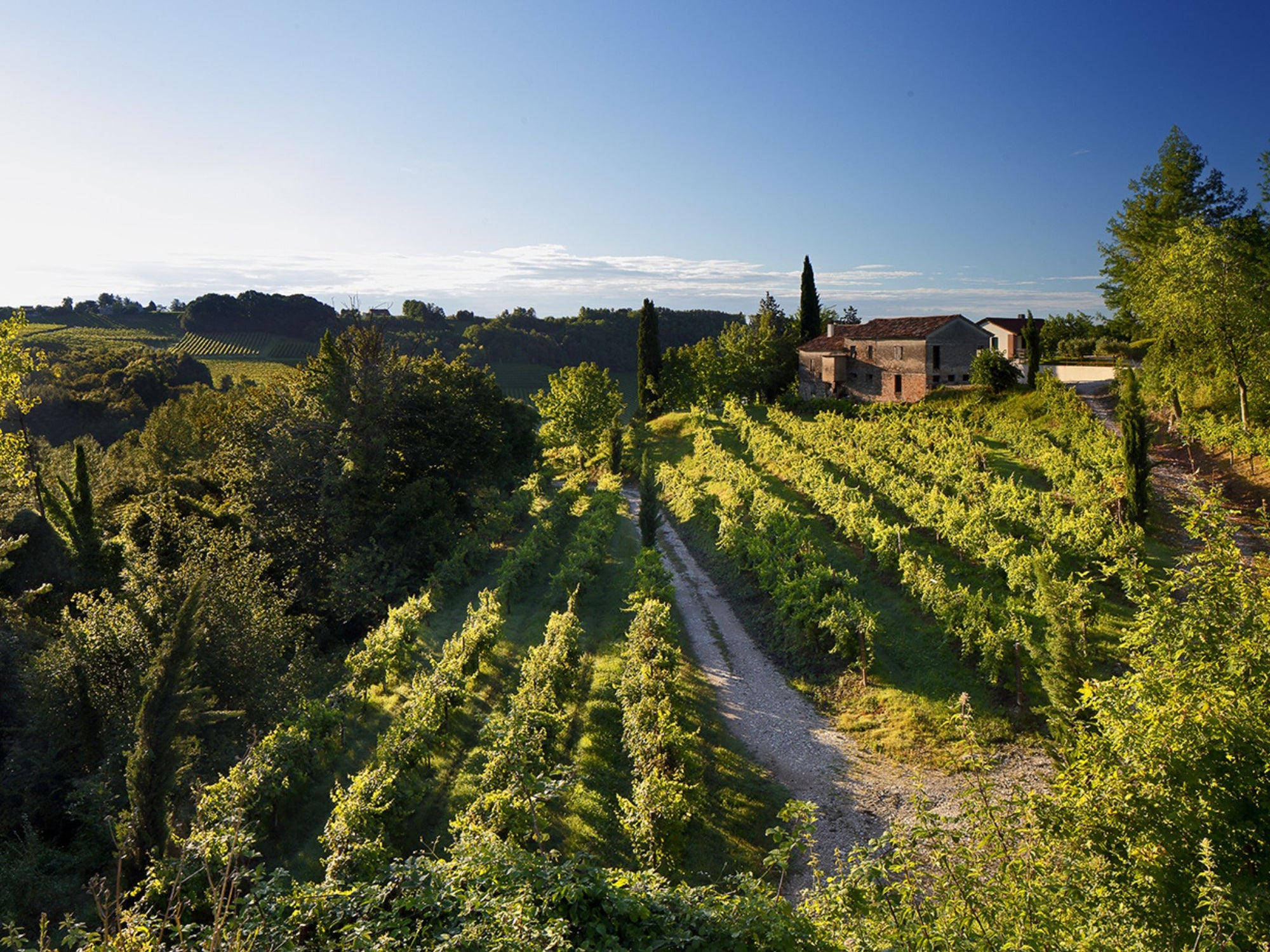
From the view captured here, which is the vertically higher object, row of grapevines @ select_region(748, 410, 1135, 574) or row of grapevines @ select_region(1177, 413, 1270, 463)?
row of grapevines @ select_region(1177, 413, 1270, 463)

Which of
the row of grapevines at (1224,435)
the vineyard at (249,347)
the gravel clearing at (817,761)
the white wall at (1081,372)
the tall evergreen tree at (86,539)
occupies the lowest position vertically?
the gravel clearing at (817,761)

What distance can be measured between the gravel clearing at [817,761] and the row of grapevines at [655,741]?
4.77 feet

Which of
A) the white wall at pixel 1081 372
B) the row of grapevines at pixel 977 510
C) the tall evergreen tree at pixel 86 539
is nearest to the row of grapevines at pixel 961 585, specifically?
the row of grapevines at pixel 977 510

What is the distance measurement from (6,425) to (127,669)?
162 feet

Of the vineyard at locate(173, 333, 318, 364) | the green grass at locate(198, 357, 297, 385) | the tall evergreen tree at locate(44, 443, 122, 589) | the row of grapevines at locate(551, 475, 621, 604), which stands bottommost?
the row of grapevines at locate(551, 475, 621, 604)

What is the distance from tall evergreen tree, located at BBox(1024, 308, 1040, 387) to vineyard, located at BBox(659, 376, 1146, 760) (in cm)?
530

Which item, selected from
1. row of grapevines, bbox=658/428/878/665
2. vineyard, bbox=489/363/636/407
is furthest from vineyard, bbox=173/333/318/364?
row of grapevines, bbox=658/428/878/665

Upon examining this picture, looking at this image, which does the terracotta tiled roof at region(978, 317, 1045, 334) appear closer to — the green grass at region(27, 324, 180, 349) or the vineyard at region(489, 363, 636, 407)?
the vineyard at region(489, 363, 636, 407)

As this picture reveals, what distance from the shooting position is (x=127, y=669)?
14023 millimetres

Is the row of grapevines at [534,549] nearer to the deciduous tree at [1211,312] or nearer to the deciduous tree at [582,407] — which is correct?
the deciduous tree at [582,407]

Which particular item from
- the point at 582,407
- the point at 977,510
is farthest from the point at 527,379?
the point at 977,510

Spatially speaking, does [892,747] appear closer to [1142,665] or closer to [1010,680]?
[1010,680]

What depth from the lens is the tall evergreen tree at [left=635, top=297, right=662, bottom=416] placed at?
63062mm

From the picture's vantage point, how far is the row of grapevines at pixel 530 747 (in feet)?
30.6
